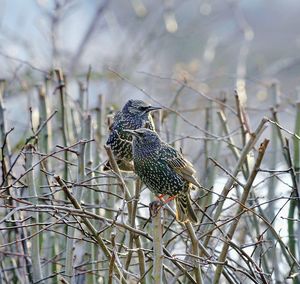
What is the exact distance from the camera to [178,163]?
4.55m

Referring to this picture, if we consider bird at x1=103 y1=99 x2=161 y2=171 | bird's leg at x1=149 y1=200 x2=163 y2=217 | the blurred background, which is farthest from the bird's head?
bird's leg at x1=149 y1=200 x2=163 y2=217

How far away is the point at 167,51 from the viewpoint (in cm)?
1612

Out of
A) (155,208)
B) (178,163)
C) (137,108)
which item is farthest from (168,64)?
(155,208)

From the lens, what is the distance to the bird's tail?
4359 mm

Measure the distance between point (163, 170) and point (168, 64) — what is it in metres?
10.9

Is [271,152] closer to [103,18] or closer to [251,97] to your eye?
[251,97]

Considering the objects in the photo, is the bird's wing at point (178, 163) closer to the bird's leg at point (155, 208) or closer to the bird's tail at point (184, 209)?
the bird's tail at point (184, 209)

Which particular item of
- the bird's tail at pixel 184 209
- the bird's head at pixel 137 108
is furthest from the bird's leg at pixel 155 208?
the bird's head at pixel 137 108

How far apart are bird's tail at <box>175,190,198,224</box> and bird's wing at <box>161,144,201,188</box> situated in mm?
114

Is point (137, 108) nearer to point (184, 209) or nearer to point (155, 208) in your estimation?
point (184, 209)

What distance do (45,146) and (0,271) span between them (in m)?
0.87

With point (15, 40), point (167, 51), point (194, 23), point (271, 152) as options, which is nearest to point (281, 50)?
point (167, 51)

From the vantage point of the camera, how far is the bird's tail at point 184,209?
4359 millimetres

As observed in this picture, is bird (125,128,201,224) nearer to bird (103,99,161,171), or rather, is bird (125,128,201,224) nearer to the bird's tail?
the bird's tail
